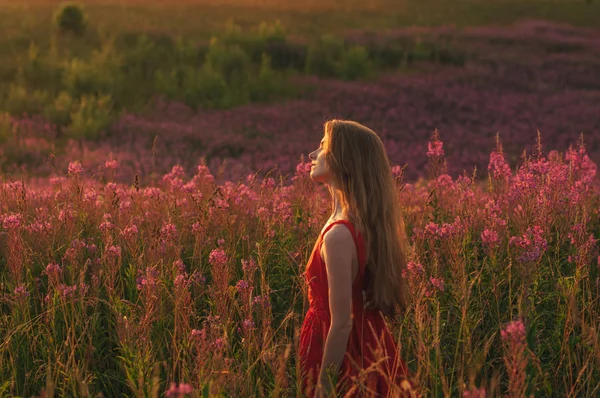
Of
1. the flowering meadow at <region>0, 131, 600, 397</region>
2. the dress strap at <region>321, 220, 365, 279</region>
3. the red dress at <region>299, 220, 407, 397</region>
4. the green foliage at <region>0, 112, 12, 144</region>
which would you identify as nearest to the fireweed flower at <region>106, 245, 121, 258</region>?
the flowering meadow at <region>0, 131, 600, 397</region>

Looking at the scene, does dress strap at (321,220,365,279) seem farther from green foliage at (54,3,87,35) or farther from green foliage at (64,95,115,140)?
green foliage at (54,3,87,35)

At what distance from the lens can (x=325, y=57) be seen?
20.4 meters

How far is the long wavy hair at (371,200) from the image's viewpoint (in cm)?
340

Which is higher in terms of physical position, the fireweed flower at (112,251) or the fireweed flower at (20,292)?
the fireweed flower at (112,251)

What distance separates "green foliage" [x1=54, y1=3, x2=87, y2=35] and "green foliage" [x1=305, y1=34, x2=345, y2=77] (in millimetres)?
7002

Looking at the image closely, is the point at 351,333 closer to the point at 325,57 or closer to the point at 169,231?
the point at 169,231

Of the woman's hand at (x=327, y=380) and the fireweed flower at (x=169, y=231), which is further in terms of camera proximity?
the fireweed flower at (x=169, y=231)

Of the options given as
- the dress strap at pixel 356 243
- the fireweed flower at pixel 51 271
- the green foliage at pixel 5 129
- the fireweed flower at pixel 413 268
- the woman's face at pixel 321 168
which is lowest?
the green foliage at pixel 5 129

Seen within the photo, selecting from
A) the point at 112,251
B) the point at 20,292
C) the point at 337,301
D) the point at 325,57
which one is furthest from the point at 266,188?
the point at 325,57

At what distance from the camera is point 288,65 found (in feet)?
67.5

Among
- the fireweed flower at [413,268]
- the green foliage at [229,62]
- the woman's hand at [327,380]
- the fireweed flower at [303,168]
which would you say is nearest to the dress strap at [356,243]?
the fireweed flower at [413,268]

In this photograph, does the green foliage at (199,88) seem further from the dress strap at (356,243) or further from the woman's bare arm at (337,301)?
the woman's bare arm at (337,301)

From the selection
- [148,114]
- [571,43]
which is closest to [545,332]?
[148,114]

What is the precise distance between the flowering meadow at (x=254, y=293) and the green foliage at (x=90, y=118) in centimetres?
806
